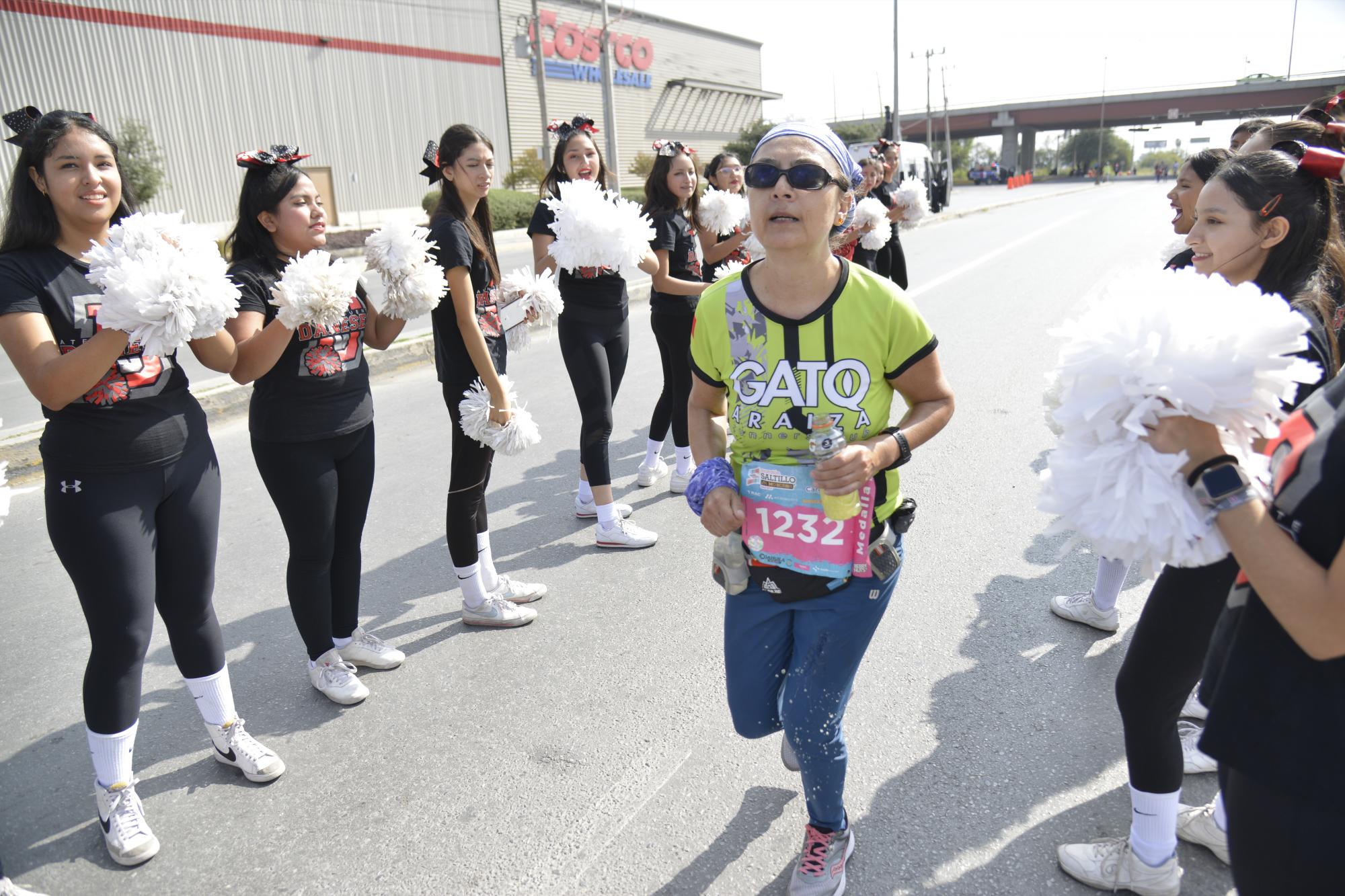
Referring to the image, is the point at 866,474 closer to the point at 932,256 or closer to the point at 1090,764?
the point at 1090,764

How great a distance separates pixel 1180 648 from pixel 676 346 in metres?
3.63

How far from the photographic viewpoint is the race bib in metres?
A: 2.15

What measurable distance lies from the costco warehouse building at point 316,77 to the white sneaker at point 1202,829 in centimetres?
2082

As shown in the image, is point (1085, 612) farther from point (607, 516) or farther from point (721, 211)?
point (721, 211)

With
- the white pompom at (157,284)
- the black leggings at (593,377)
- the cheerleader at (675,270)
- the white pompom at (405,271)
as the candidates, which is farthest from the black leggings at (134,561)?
the cheerleader at (675,270)

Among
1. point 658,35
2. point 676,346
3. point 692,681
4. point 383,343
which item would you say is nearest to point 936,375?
point 692,681

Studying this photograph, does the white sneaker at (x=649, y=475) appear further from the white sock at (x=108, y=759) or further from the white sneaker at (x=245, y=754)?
the white sock at (x=108, y=759)

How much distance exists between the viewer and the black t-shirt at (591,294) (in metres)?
4.61

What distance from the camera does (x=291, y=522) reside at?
3156 mm

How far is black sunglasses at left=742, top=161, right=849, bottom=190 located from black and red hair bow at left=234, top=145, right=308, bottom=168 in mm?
1782

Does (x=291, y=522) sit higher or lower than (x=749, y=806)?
higher

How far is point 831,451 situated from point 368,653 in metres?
2.44

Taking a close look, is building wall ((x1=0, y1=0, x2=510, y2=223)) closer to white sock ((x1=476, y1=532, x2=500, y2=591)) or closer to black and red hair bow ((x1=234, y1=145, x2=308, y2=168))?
white sock ((x1=476, y1=532, x2=500, y2=591))

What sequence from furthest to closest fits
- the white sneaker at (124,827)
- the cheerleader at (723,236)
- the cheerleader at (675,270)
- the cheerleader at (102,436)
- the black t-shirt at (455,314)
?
the cheerleader at (723,236)
the cheerleader at (675,270)
the black t-shirt at (455,314)
the white sneaker at (124,827)
the cheerleader at (102,436)
